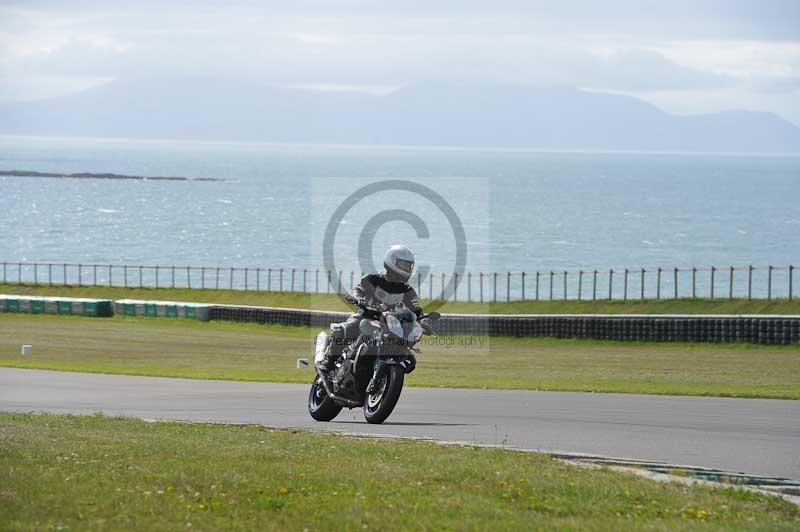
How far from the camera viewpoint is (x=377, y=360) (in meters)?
18.3

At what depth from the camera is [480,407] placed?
22.5 meters

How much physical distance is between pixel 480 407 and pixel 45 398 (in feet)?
28.1

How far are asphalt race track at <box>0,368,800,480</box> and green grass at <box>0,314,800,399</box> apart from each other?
10.6ft

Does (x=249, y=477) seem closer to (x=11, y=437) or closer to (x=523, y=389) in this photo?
(x=11, y=437)

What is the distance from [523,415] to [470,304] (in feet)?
154

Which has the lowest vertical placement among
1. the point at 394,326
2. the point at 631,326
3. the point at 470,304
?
the point at 470,304

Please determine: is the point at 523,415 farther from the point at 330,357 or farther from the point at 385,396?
the point at 330,357

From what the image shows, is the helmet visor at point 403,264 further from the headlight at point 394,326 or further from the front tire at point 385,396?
the front tire at point 385,396

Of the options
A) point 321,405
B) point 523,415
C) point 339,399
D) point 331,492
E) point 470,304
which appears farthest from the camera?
point 470,304

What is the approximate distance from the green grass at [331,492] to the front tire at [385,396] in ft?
8.72

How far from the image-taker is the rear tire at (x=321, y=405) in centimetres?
2011

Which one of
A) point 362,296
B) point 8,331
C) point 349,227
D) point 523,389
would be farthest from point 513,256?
point 362,296
